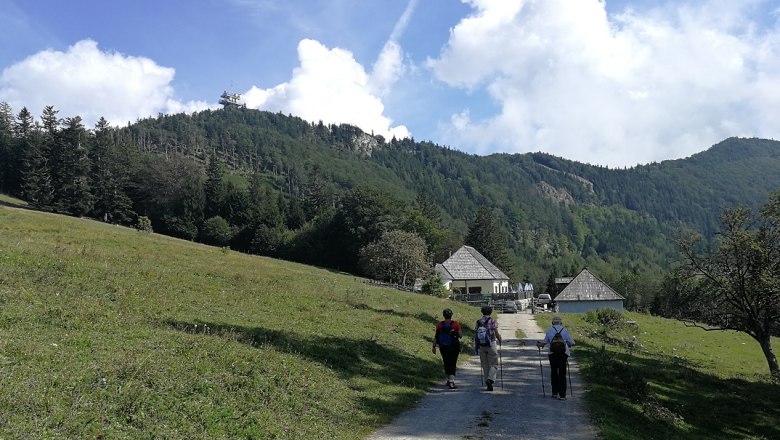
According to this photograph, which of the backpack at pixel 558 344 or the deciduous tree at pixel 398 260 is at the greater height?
the deciduous tree at pixel 398 260

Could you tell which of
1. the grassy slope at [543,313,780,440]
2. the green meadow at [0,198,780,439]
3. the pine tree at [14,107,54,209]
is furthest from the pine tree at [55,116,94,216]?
the grassy slope at [543,313,780,440]

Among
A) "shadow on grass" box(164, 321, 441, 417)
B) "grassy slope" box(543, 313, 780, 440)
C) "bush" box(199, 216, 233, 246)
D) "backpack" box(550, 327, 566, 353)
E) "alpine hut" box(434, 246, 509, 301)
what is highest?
"bush" box(199, 216, 233, 246)

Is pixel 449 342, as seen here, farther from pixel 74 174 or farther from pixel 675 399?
pixel 74 174

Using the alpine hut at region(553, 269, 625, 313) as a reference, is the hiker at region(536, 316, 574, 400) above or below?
below

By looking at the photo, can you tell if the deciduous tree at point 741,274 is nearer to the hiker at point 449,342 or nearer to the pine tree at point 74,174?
the hiker at point 449,342

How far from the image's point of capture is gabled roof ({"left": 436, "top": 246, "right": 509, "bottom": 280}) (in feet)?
280

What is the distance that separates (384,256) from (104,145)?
64315 mm

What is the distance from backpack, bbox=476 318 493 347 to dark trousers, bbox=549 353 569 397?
5.69ft

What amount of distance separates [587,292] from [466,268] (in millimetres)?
20606

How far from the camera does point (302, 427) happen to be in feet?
32.5

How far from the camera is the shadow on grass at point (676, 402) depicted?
13055mm

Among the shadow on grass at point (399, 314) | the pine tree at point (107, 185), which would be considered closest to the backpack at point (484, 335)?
the shadow on grass at point (399, 314)

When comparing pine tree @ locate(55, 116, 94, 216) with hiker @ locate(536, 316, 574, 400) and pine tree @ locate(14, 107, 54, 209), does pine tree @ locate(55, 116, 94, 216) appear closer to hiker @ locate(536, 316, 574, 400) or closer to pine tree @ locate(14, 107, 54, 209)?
pine tree @ locate(14, 107, 54, 209)

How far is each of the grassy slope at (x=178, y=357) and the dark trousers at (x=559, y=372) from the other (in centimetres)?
365
